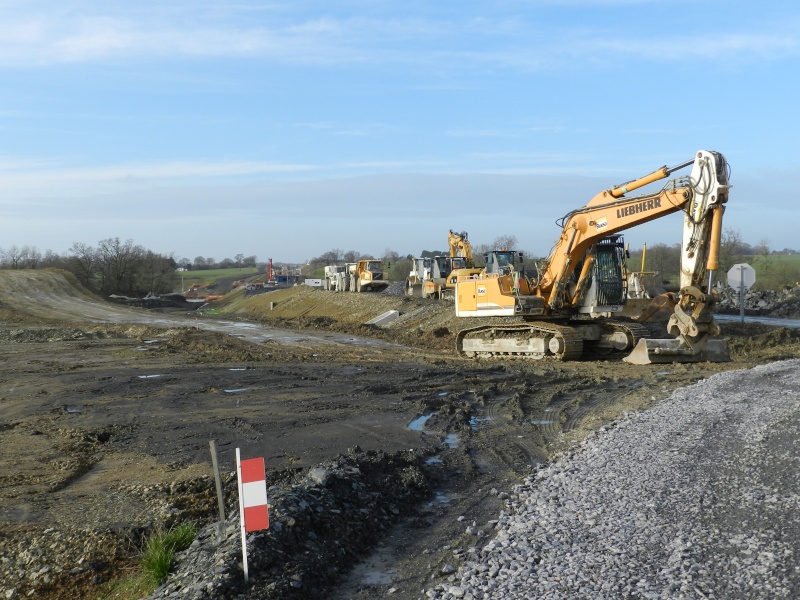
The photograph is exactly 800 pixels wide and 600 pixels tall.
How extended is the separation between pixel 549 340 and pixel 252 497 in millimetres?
15452

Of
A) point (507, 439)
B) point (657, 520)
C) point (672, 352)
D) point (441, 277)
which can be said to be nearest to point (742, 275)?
point (672, 352)

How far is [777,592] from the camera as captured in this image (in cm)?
538

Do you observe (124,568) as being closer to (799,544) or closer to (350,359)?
(799,544)

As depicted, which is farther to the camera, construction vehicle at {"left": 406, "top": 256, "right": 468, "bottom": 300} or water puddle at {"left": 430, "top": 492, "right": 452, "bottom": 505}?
construction vehicle at {"left": 406, "top": 256, "right": 468, "bottom": 300}

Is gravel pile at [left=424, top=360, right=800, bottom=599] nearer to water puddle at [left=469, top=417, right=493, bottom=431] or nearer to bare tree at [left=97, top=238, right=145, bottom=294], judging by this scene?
water puddle at [left=469, top=417, right=493, bottom=431]

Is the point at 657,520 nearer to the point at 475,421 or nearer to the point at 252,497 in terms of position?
the point at 252,497

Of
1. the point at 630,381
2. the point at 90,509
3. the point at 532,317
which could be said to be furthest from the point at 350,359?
the point at 90,509

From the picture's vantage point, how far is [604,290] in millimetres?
20234

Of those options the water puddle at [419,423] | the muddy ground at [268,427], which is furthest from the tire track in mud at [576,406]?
the water puddle at [419,423]

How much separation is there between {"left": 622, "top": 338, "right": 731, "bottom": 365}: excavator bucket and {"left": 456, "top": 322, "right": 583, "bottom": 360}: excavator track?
1.43m

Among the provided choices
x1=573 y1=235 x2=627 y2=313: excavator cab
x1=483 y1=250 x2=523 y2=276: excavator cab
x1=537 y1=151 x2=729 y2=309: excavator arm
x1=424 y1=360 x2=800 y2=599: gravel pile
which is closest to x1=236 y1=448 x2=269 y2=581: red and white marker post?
x1=424 y1=360 x2=800 y2=599: gravel pile

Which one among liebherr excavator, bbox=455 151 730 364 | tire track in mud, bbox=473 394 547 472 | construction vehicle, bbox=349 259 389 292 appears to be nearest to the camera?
tire track in mud, bbox=473 394 547 472

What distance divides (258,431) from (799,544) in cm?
752

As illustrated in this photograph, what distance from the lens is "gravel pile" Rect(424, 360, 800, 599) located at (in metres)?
5.64
